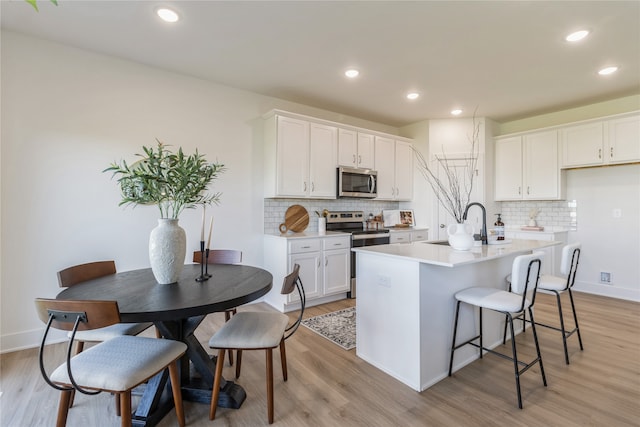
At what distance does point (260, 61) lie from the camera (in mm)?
3115

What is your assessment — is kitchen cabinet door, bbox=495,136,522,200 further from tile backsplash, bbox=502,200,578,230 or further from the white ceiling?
the white ceiling

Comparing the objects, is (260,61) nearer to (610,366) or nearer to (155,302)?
(155,302)

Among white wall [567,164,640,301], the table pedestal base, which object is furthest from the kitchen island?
white wall [567,164,640,301]

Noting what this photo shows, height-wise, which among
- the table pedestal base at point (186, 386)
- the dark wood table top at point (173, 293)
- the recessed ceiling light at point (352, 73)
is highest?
the recessed ceiling light at point (352, 73)

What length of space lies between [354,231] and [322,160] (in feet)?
3.57

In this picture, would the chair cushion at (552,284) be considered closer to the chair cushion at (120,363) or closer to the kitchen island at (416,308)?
the kitchen island at (416,308)

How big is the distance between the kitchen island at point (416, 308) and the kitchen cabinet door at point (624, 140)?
259cm

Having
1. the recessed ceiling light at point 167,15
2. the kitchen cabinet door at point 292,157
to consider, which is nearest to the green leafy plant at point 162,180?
the recessed ceiling light at point 167,15

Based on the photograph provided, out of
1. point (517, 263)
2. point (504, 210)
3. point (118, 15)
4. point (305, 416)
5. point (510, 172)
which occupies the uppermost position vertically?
point (118, 15)

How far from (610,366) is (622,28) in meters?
2.74

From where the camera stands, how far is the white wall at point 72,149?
103 inches

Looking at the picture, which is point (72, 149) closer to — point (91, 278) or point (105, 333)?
point (91, 278)

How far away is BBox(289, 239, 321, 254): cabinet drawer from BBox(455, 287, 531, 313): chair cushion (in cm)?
184

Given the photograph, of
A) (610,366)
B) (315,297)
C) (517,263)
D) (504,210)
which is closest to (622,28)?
(517,263)
